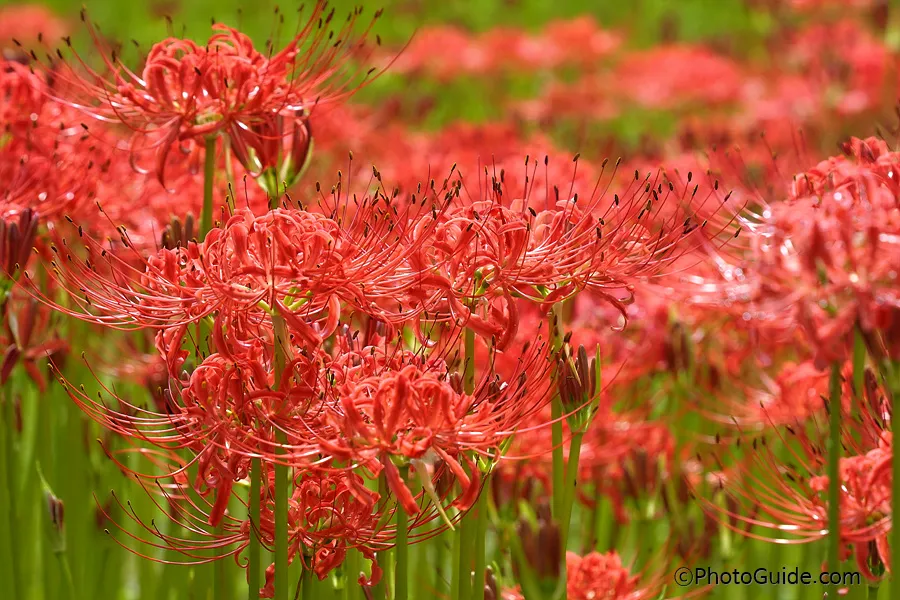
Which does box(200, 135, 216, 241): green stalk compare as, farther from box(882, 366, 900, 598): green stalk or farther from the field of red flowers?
box(882, 366, 900, 598): green stalk

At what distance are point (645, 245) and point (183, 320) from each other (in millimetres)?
849

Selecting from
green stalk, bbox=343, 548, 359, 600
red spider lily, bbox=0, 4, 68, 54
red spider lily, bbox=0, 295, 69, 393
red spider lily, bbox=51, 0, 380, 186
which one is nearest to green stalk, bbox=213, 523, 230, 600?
green stalk, bbox=343, 548, 359, 600

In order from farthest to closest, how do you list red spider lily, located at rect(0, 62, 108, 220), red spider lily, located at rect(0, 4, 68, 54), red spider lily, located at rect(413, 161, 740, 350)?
red spider lily, located at rect(0, 4, 68, 54), red spider lily, located at rect(0, 62, 108, 220), red spider lily, located at rect(413, 161, 740, 350)

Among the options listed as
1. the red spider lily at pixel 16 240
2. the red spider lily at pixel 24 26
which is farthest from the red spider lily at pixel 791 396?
the red spider lily at pixel 24 26

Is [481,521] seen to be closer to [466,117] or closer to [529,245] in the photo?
[529,245]

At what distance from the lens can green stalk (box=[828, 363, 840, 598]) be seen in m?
1.77

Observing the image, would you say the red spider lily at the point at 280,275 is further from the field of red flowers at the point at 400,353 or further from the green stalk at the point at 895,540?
the green stalk at the point at 895,540

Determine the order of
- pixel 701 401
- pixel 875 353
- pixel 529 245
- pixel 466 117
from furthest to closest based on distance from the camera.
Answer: pixel 466 117 < pixel 701 401 < pixel 529 245 < pixel 875 353

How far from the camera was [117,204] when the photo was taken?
2955 mm

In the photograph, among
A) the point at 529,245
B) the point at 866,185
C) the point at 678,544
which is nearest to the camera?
the point at 866,185

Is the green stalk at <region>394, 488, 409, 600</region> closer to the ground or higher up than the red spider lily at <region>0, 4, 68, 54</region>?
closer to the ground

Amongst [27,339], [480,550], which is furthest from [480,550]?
[27,339]

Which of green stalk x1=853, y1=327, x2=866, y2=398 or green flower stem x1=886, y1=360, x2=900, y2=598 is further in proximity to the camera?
green stalk x1=853, y1=327, x2=866, y2=398

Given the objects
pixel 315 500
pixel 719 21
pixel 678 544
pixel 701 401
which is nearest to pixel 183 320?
pixel 315 500
